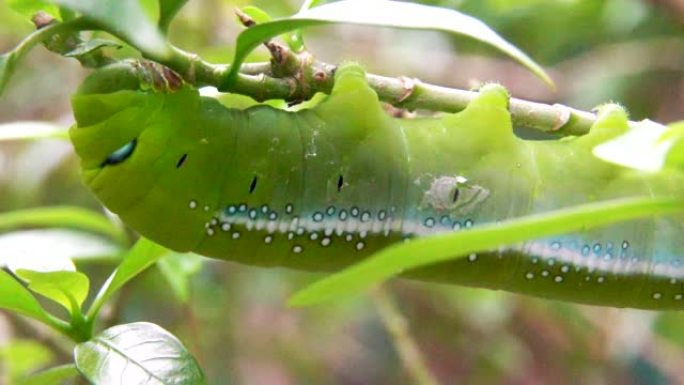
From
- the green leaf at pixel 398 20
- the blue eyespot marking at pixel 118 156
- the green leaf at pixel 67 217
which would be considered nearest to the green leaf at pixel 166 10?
the green leaf at pixel 398 20

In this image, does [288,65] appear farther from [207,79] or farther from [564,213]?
[564,213]

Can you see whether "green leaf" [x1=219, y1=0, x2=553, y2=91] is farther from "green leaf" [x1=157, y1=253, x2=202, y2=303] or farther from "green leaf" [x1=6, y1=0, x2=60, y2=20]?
"green leaf" [x1=157, y1=253, x2=202, y2=303]

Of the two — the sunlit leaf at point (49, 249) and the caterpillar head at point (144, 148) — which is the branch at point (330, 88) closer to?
the caterpillar head at point (144, 148)

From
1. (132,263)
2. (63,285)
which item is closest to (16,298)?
(63,285)

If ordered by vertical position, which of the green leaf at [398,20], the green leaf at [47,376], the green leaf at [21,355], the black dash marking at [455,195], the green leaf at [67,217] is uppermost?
the green leaf at [398,20]

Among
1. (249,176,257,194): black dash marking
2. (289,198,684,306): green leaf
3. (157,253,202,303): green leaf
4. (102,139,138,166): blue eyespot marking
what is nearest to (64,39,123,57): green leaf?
(102,139,138,166): blue eyespot marking

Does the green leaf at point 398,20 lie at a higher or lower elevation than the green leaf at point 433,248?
higher

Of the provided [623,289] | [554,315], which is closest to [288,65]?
[623,289]
